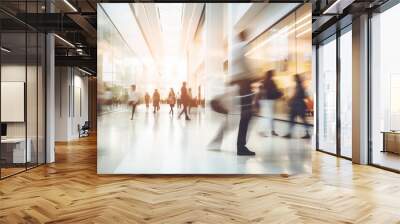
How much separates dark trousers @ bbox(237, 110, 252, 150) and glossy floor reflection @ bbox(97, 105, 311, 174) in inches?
3.5

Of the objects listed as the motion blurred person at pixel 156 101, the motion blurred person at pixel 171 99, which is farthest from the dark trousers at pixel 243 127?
the motion blurred person at pixel 156 101

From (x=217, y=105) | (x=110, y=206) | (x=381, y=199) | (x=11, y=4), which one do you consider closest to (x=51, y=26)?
(x=11, y=4)

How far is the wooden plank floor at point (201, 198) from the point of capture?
3744 mm

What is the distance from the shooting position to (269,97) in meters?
6.09

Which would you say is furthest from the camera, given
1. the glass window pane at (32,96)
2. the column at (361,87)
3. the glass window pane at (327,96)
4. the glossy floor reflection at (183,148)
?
the glass window pane at (327,96)

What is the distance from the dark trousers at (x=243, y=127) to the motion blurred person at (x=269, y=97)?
0.86 feet

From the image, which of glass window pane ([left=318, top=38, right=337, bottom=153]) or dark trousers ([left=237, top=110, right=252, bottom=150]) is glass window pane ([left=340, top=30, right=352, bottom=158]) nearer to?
glass window pane ([left=318, top=38, right=337, bottom=153])

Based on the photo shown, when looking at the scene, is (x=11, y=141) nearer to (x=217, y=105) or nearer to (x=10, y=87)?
(x=10, y=87)

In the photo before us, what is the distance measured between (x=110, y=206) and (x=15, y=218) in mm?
1009

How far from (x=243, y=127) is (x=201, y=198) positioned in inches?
75.3

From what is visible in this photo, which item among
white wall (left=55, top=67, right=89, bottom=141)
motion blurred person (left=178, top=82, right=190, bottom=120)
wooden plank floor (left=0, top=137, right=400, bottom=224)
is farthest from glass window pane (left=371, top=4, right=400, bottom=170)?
white wall (left=55, top=67, right=89, bottom=141)

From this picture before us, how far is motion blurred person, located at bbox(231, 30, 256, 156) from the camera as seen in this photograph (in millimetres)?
6070

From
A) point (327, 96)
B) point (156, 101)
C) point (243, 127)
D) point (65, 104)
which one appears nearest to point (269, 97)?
point (243, 127)

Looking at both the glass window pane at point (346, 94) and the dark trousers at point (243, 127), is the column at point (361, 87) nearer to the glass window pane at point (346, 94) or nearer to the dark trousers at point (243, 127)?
the glass window pane at point (346, 94)
